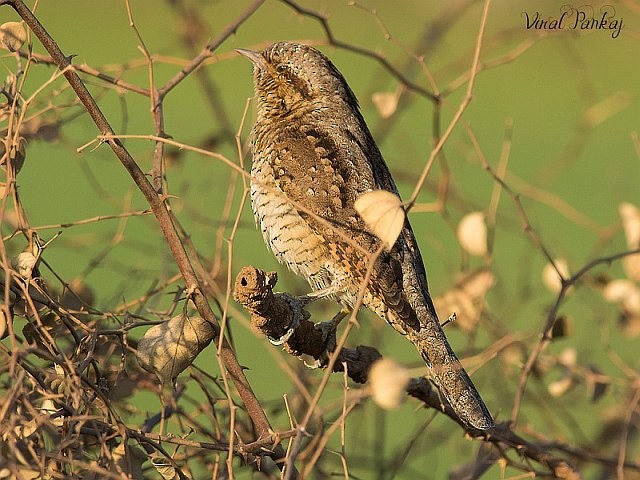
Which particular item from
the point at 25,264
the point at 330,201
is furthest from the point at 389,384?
the point at 330,201

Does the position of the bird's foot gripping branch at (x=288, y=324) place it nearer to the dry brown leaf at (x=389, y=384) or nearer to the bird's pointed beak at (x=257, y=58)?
the dry brown leaf at (x=389, y=384)

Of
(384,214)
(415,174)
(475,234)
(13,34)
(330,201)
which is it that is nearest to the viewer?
(384,214)

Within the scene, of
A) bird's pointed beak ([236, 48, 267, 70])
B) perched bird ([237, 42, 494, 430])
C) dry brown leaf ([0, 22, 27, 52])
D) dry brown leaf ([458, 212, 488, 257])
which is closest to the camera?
dry brown leaf ([0, 22, 27, 52])

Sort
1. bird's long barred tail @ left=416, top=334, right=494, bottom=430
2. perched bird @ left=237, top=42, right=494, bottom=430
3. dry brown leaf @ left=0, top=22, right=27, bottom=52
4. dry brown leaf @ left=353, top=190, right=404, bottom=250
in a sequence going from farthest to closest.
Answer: perched bird @ left=237, top=42, right=494, bottom=430
bird's long barred tail @ left=416, top=334, right=494, bottom=430
dry brown leaf @ left=0, top=22, right=27, bottom=52
dry brown leaf @ left=353, top=190, right=404, bottom=250

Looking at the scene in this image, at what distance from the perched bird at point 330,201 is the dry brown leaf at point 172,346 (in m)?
0.71

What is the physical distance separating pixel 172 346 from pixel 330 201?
3.28ft

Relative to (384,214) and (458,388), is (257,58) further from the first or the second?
(384,214)

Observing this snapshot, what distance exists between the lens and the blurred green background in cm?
370

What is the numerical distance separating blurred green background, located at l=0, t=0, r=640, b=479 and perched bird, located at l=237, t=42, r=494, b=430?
175 millimetres

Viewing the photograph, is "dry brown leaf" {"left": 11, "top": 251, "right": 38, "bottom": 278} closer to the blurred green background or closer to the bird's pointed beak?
the blurred green background

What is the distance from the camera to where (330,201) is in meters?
3.05

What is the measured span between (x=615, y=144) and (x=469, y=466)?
14251 millimetres

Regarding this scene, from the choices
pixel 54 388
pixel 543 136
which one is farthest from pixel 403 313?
pixel 543 136

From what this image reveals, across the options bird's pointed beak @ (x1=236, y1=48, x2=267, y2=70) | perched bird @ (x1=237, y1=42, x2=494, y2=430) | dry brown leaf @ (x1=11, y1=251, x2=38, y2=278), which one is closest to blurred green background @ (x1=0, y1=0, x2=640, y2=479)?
bird's pointed beak @ (x1=236, y1=48, x2=267, y2=70)
